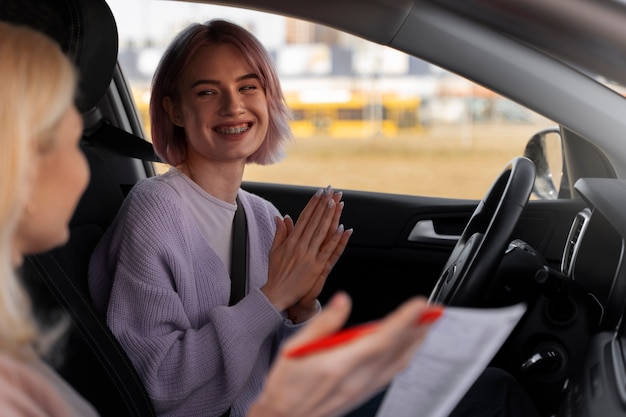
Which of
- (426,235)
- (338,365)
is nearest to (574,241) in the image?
(426,235)

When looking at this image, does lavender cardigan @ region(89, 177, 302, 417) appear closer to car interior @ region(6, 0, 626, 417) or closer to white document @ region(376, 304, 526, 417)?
car interior @ region(6, 0, 626, 417)

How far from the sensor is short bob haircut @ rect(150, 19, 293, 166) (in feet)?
6.17

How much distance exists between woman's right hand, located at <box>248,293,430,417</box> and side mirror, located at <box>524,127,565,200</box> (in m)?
1.72

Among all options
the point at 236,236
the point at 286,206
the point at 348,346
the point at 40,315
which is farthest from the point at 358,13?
the point at 286,206

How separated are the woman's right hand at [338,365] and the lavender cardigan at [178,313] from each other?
28.8 inches

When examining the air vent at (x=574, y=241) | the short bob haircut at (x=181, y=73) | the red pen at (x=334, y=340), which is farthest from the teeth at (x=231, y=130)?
the red pen at (x=334, y=340)

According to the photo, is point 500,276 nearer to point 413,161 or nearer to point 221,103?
point 221,103

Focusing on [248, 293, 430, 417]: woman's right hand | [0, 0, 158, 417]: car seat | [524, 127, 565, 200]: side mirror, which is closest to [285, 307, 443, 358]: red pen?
[248, 293, 430, 417]: woman's right hand

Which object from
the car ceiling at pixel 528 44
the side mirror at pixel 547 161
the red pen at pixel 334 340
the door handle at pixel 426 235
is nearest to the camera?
the red pen at pixel 334 340

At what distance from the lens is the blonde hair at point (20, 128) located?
877mm

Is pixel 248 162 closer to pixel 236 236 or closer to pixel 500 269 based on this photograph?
pixel 236 236

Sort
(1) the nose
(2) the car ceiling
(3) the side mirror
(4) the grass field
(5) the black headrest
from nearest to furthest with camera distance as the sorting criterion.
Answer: (2) the car ceiling → (5) the black headrest → (1) the nose → (3) the side mirror → (4) the grass field

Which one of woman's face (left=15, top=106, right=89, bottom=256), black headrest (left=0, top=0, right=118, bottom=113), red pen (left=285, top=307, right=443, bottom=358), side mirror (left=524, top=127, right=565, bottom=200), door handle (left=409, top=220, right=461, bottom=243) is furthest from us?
door handle (left=409, top=220, right=461, bottom=243)

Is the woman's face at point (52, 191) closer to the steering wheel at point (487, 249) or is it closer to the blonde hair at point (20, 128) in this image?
the blonde hair at point (20, 128)
